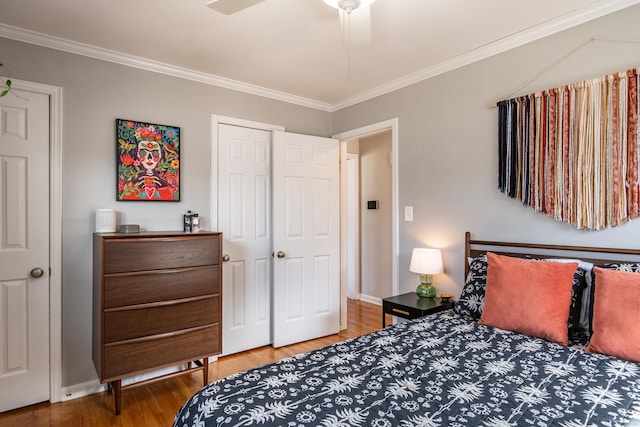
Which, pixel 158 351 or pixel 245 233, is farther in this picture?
pixel 245 233

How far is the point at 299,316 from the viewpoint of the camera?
11.7 ft

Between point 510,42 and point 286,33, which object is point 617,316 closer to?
point 510,42

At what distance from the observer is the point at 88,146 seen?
258cm

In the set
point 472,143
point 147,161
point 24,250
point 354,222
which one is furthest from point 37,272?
point 354,222

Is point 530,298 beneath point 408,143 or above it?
beneath

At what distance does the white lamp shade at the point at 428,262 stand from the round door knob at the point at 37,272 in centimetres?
268

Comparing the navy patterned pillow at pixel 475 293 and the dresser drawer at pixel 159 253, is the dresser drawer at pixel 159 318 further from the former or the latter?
the navy patterned pillow at pixel 475 293

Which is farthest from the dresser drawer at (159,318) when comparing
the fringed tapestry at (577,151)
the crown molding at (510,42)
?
the crown molding at (510,42)

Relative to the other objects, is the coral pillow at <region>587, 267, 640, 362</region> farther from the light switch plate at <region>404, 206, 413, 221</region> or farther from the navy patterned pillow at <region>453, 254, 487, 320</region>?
the light switch plate at <region>404, 206, 413, 221</region>

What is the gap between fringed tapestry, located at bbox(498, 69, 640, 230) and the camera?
6.44 feet

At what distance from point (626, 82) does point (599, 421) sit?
70.8 inches

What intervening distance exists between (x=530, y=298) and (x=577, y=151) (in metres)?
0.97

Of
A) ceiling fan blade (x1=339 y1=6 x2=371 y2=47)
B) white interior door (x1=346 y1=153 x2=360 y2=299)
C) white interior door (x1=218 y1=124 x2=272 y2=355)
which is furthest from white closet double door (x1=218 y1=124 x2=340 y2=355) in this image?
ceiling fan blade (x1=339 y1=6 x2=371 y2=47)

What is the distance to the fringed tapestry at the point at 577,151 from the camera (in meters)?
1.96
